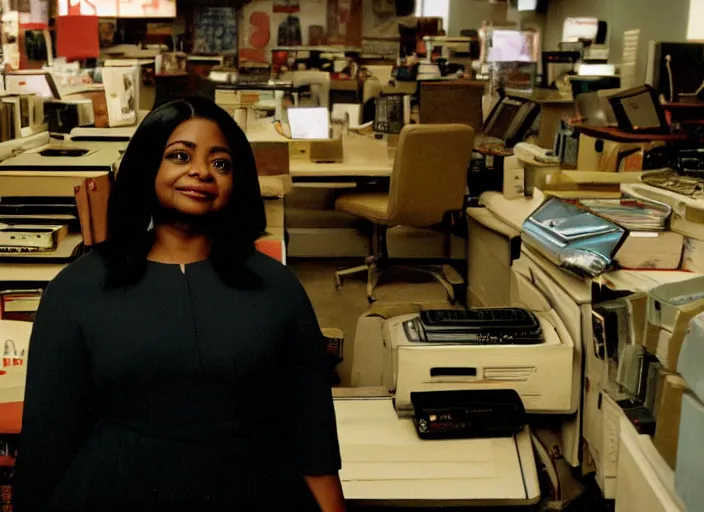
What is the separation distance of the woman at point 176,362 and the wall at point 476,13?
1043 centimetres

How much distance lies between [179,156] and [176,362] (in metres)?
0.37

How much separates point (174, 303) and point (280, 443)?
33 cm

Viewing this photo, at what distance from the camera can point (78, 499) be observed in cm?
133

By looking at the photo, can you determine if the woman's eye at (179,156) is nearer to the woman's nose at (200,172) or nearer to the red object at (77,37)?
the woman's nose at (200,172)

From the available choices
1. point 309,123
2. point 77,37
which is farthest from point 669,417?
point 77,37

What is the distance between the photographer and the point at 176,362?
1324 mm

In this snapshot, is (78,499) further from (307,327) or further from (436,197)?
(436,197)

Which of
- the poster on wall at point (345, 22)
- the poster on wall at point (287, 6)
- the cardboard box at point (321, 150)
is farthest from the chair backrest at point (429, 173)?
the poster on wall at point (287, 6)

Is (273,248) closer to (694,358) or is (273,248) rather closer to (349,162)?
(694,358)

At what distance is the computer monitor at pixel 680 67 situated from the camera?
3938 millimetres

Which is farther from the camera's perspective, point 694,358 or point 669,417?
point 669,417

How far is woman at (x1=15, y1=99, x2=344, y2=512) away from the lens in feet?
4.36

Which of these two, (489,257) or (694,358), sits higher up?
(694,358)

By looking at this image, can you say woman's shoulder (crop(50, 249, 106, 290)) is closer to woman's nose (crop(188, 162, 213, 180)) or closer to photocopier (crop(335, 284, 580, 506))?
woman's nose (crop(188, 162, 213, 180))
